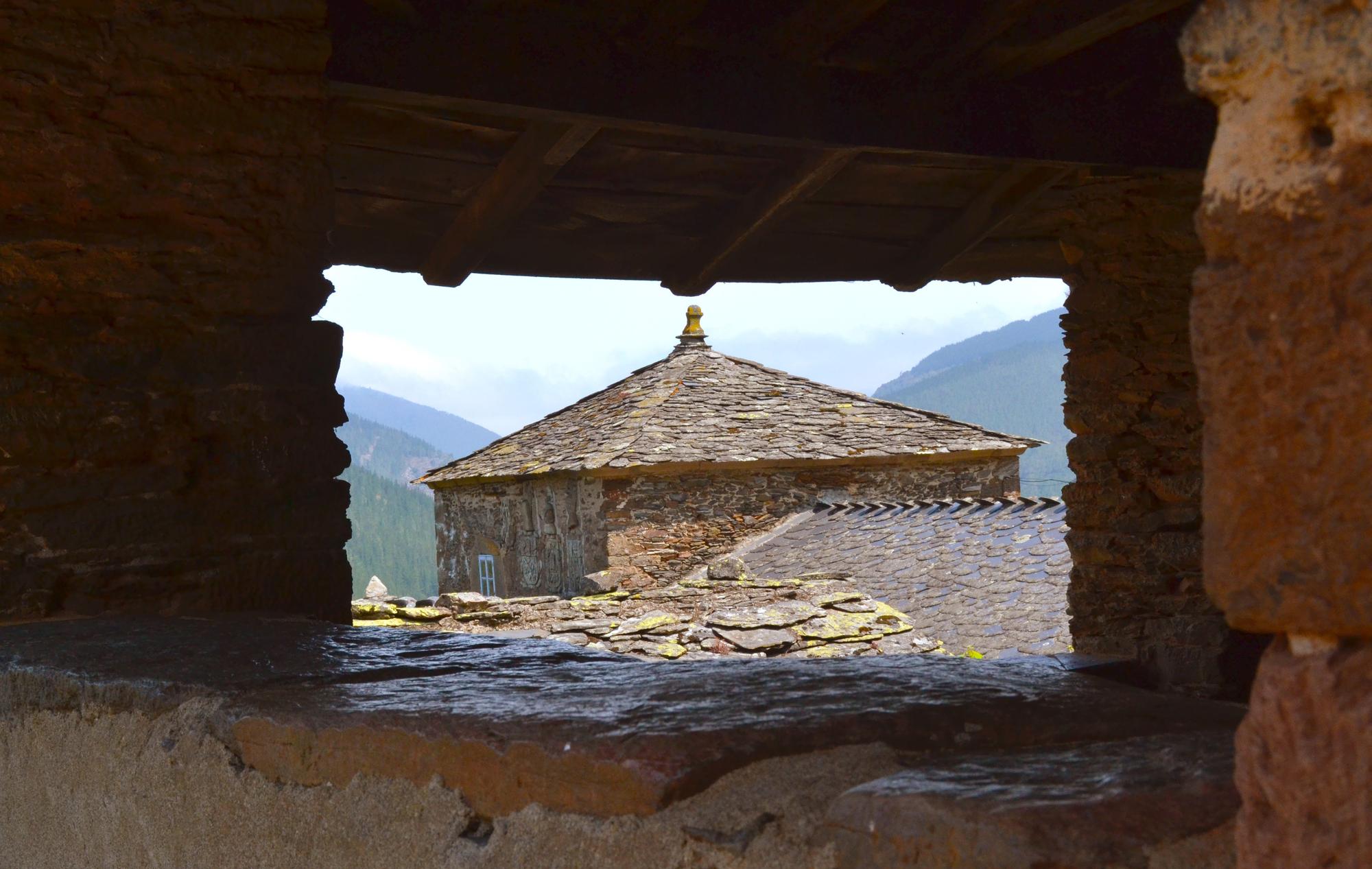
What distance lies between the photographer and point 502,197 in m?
3.96

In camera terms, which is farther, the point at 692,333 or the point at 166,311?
the point at 692,333

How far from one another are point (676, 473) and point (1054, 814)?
13.1 meters

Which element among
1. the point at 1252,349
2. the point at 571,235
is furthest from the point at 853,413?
the point at 1252,349

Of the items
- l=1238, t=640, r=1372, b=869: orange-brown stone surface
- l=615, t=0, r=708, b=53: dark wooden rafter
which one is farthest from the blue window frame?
l=1238, t=640, r=1372, b=869: orange-brown stone surface

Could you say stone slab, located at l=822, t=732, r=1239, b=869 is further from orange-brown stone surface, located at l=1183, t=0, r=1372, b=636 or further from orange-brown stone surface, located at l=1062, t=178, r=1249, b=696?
orange-brown stone surface, located at l=1062, t=178, r=1249, b=696

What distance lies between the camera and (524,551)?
49.2 feet

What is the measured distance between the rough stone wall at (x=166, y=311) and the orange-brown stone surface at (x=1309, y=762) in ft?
7.88

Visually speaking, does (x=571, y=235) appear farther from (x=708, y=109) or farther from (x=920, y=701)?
(x=920, y=701)

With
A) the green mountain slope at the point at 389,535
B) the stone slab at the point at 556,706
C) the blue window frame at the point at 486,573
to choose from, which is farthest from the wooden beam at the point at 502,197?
the green mountain slope at the point at 389,535

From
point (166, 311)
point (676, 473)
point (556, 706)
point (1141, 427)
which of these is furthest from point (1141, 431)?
point (676, 473)

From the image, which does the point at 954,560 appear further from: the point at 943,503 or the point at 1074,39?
the point at 1074,39

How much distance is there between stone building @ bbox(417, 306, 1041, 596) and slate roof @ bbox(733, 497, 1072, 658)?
0.62m

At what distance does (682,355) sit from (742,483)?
11.8 ft

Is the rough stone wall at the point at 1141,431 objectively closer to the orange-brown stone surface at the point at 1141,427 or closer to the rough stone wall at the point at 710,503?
the orange-brown stone surface at the point at 1141,427
